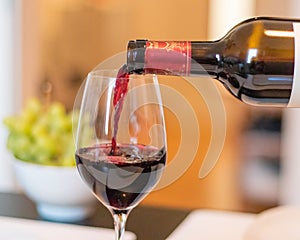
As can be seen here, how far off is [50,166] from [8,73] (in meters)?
1.35

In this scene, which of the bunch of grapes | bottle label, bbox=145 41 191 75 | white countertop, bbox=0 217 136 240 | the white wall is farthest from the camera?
the white wall

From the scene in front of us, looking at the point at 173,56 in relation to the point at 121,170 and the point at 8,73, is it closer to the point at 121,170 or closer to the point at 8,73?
the point at 121,170

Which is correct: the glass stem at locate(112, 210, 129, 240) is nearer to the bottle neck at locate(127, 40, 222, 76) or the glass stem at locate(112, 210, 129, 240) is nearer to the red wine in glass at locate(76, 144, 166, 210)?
the red wine in glass at locate(76, 144, 166, 210)

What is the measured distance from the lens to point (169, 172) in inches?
35.5

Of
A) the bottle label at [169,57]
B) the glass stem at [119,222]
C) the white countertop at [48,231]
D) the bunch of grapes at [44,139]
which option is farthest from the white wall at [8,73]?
the bottle label at [169,57]

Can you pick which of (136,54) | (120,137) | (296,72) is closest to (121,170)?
(120,137)

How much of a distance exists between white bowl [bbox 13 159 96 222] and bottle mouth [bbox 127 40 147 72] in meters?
0.38

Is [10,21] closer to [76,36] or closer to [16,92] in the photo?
[16,92]

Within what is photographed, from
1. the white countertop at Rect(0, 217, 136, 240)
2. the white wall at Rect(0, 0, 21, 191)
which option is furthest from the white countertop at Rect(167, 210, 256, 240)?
the white wall at Rect(0, 0, 21, 191)

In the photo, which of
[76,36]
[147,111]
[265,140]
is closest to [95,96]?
[147,111]

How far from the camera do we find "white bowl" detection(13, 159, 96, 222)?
1048 mm

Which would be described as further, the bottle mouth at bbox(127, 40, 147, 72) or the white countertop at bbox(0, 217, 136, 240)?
the white countertop at bbox(0, 217, 136, 240)

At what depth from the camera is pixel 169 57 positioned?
0.71m

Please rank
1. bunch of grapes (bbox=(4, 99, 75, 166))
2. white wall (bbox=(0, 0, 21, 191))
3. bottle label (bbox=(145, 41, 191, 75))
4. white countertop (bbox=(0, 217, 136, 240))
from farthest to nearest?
white wall (bbox=(0, 0, 21, 191)) < bunch of grapes (bbox=(4, 99, 75, 166)) < white countertop (bbox=(0, 217, 136, 240)) < bottle label (bbox=(145, 41, 191, 75))
